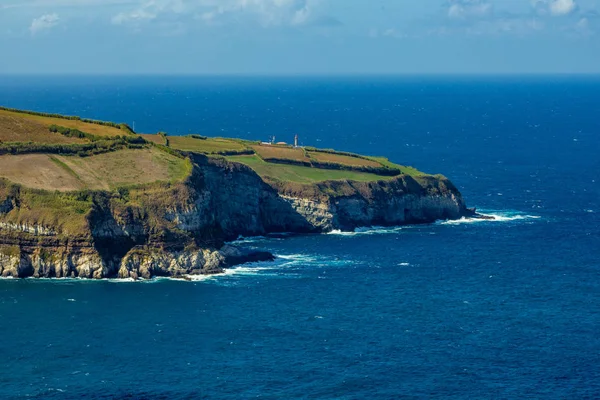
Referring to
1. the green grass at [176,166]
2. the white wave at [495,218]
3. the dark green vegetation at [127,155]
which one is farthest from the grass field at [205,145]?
the white wave at [495,218]

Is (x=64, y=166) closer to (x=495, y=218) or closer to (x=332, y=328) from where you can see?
(x=332, y=328)

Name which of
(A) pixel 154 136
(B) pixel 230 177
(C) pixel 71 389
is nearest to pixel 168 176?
(B) pixel 230 177

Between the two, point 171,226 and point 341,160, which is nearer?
point 171,226

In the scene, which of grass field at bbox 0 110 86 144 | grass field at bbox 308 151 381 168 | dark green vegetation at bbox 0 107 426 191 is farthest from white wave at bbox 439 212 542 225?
grass field at bbox 0 110 86 144

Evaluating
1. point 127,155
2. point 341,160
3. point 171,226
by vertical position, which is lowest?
point 171,226

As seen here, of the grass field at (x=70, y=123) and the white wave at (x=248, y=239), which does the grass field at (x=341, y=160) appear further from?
the grass field at (x=70, y=123)

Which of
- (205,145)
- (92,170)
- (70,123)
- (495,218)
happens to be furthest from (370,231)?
(70,123)
